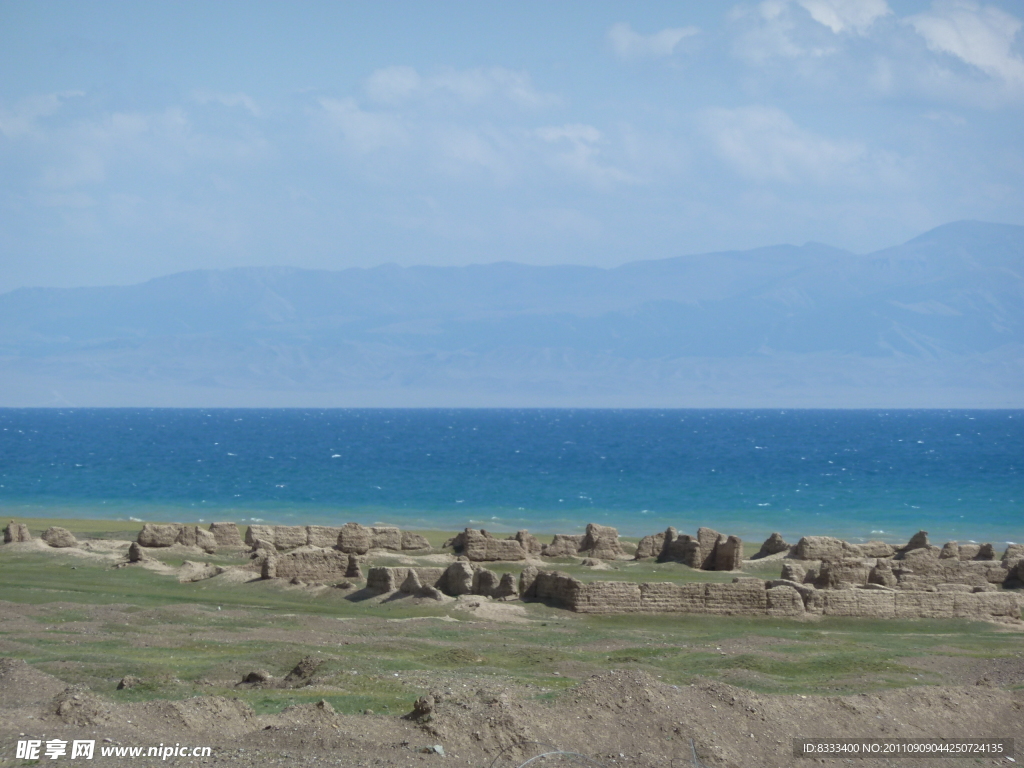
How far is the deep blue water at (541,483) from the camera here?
216 feet

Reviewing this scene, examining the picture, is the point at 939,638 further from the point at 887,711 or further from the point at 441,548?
the point at 441,548

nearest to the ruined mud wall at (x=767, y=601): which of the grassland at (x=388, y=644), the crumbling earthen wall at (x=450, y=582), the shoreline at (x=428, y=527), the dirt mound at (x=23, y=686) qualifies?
the grassland at (x=388, y=644)

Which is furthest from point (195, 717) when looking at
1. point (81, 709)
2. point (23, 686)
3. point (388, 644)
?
point (388, 644)

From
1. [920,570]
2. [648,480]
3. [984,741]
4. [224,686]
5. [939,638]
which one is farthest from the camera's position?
[648,480]

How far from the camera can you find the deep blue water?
216 ft

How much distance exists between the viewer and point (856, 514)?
229ft

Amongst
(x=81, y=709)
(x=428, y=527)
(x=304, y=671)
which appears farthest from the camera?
(x=428, y=527)

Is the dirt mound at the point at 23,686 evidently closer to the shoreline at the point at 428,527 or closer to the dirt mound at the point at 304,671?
the dirt mound at the point at 304,671

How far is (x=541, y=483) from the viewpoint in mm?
88750

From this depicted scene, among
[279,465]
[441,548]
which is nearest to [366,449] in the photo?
[279,465]

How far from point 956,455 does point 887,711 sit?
117628mm

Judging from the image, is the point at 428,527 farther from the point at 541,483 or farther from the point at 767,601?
the point at 767,601

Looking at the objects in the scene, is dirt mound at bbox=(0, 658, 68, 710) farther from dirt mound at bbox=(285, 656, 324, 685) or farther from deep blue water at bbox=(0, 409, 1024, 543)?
deep blue water at bbox=(0, 409, 1024, 543)

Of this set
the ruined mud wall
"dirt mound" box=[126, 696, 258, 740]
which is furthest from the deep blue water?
"dirt mound" box=[126, 696, 258, 740]
